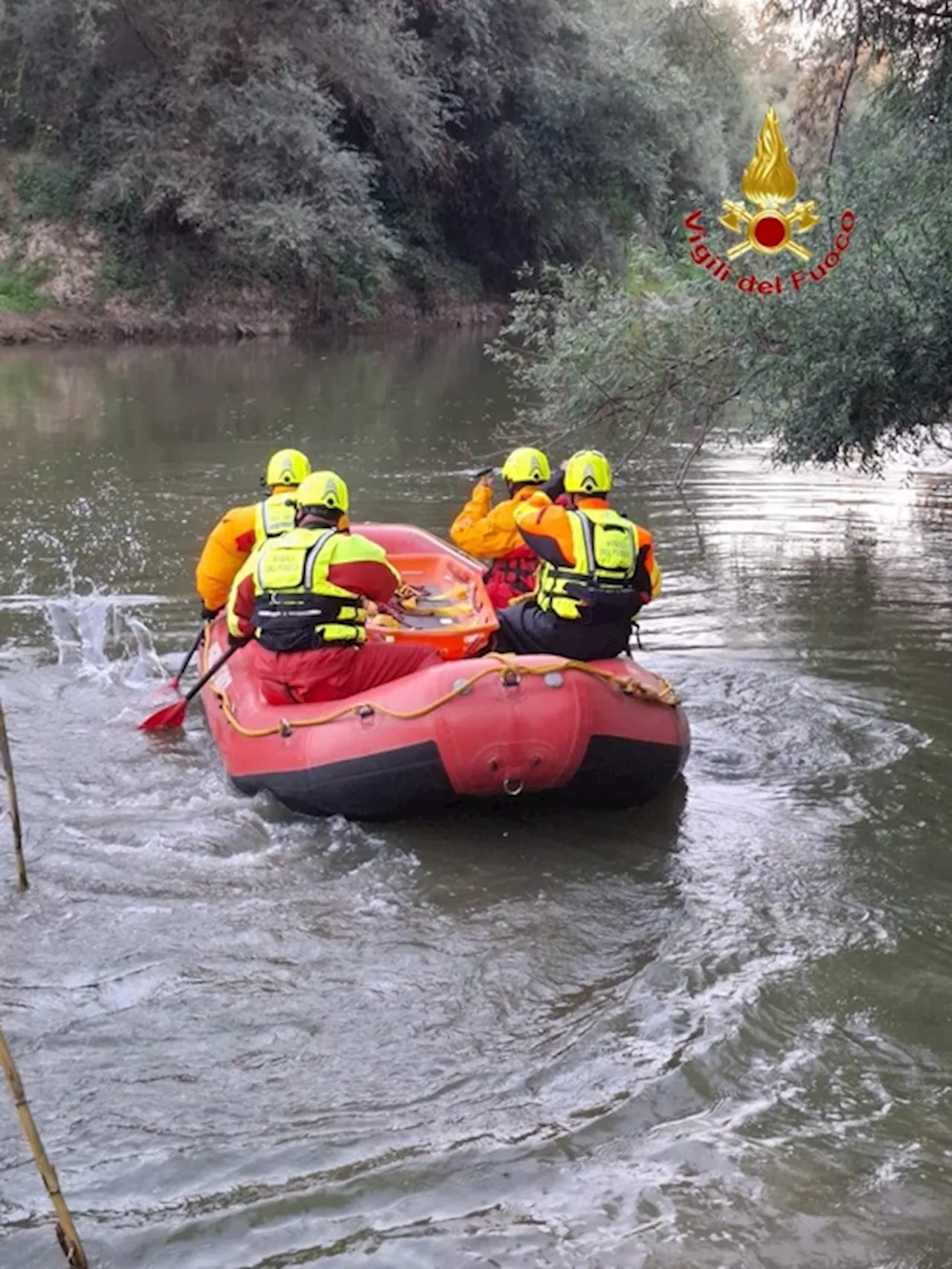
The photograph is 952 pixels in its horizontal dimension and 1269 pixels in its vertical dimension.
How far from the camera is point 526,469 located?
816 centimetres

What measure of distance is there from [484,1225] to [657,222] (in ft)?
109

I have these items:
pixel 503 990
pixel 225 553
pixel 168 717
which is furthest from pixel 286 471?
pixel 503 990

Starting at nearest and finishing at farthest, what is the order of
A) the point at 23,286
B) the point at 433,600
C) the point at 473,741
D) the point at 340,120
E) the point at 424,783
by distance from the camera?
1. the point at 473,741
2. the point at 424,783
3. the point at 433,600
4. the point at 23,286
5. the point at 340,120

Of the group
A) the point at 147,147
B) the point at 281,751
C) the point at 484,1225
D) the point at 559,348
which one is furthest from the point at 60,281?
the point at 484,1225

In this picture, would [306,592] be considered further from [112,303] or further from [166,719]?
[112,303]

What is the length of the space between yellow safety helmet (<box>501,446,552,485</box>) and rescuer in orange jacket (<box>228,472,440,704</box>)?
1.54 meters

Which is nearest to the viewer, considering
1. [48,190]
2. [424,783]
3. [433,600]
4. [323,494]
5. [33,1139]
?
[33,1139]

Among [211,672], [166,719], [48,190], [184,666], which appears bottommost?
[166,719]

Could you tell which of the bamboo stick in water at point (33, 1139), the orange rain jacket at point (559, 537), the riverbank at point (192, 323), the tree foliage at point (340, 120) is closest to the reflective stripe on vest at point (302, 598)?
the orange rain jacket at point (559, 537)

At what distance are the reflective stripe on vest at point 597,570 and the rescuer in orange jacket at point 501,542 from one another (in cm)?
148

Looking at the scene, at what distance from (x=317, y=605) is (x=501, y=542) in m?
2.06

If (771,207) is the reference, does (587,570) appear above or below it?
below

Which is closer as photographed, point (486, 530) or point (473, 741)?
point (473, 741)

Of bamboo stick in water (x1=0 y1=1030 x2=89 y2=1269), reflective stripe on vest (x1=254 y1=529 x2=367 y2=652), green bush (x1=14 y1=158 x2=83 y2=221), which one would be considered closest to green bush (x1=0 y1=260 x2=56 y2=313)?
green bush (x1=14 y1=158 x2=83 y2=221)
